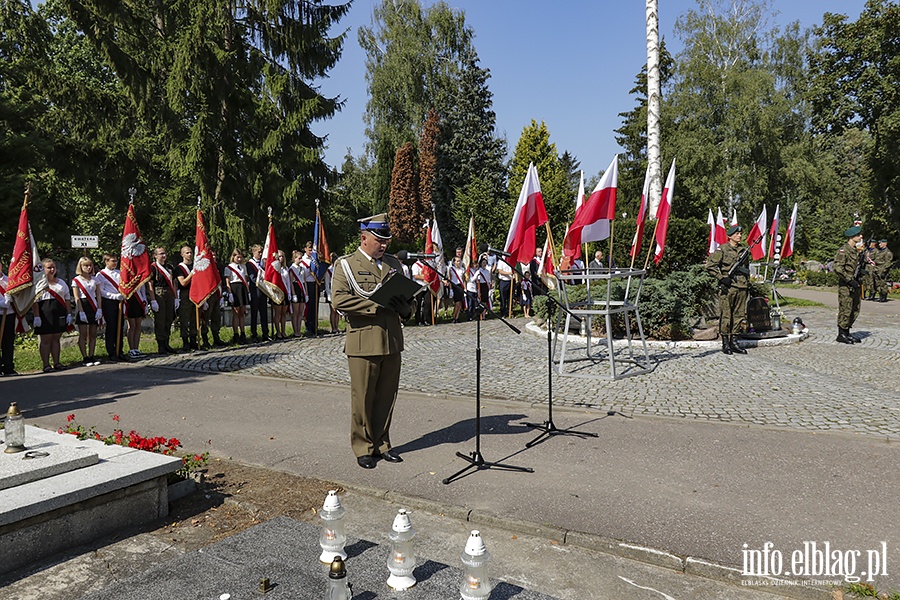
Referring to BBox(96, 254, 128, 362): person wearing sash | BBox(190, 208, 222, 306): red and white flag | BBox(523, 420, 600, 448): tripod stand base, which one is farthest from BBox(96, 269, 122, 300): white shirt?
BBox(523, 420, 600, 448): tripod stand base

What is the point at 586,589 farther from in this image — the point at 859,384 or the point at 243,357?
the point at 243,357

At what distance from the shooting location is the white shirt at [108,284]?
12273 millimetres

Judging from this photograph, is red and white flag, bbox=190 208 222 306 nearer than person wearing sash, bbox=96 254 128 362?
No

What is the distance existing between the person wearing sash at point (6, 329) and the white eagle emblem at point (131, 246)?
2004 millimetres

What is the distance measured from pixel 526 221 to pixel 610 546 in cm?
486

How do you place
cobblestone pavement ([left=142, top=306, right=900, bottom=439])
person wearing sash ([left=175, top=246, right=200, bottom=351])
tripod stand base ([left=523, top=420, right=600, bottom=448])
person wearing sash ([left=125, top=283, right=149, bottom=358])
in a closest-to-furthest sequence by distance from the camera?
tripod stand base ([left=523, top=420, right=600, bottom=448]) < cobblestone pavement ([left=142, top=306, right=900, bottom=439]) < person wearing sash ([left=125, top=283, right=149, bottom=358]) < person wearing sash ([left=175, top=246, right=200, bottom=351])

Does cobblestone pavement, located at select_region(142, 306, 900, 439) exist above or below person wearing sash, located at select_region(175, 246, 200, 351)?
below

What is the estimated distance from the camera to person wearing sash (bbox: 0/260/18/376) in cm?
1098

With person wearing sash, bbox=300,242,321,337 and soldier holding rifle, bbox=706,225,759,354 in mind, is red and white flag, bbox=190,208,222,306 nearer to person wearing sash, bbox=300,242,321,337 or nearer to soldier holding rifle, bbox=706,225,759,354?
person wearing sash, bbox=300,242,321,337

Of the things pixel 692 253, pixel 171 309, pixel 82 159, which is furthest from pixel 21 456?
pixel 82 159

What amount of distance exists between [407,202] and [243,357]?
35432 millimetres

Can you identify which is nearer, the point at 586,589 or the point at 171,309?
the point at 586,589

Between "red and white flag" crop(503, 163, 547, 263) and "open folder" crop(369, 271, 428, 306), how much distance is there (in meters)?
2.90

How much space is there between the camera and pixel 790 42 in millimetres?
43250
